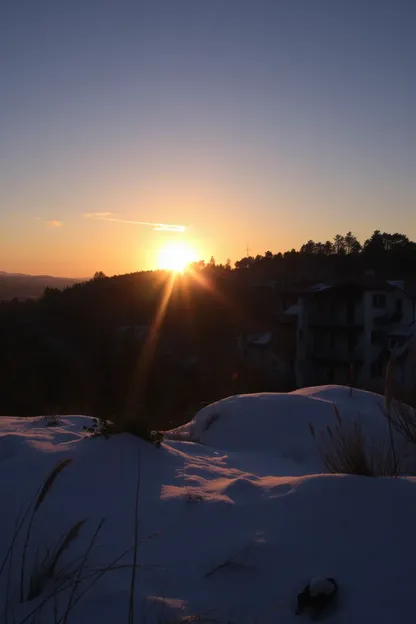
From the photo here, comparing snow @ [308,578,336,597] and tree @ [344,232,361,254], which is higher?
tree @ [344,232,361,254]

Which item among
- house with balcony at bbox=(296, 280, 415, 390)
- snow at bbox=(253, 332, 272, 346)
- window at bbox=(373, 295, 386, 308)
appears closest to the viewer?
house with balcony at bbox=(296, 280, 415, 390)

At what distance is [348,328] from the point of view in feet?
113

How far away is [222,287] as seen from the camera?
51000 mm

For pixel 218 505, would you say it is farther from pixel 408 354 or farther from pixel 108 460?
pixel 408 354

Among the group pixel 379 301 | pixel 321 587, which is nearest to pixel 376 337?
pixel 379 301

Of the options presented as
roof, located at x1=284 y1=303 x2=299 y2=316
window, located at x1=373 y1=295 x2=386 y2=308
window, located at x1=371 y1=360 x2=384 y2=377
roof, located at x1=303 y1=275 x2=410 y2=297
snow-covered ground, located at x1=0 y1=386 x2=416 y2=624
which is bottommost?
window, located at x1=371 y1=360 x2=384 y2=377

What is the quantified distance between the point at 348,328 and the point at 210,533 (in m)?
32.4

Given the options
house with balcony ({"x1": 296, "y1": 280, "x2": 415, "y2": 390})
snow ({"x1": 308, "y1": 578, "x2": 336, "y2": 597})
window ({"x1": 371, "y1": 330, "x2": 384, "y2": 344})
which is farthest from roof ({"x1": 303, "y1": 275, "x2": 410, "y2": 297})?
snow ({"x1": 308, "y1": 578, "x2": 336, "y2": 597})

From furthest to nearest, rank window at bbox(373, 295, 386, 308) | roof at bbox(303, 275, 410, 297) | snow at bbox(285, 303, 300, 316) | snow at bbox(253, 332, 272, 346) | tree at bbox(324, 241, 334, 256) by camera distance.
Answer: tree at bbox(324, 241, 334, 256)
snow at bbox(253, 332, 272, 346)
snow at bbox(285, 303, 300, 316)
window at bbox(373, 295, 386, 308)
roof at bbox(303, 275, 410, 297)

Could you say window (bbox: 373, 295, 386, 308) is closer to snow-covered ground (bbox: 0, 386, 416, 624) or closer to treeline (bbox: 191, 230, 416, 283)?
treeline (bbox: 191, 230, 416, 283)

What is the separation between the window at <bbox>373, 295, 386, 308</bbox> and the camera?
34.0m

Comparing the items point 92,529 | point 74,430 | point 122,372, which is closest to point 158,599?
point 92,529

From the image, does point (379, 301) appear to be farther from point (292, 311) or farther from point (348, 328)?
point (292, 311)

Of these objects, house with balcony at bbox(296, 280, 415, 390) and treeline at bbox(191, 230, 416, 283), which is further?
treeline at bbox(191, 230, 416, 283)
